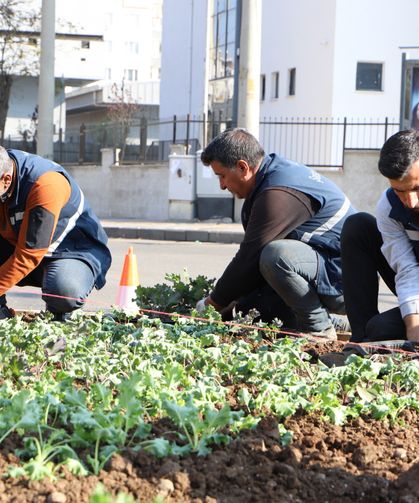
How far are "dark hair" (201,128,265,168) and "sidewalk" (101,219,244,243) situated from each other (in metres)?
12.2

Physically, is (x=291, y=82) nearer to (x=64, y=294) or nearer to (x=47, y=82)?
(x=47, y=82)

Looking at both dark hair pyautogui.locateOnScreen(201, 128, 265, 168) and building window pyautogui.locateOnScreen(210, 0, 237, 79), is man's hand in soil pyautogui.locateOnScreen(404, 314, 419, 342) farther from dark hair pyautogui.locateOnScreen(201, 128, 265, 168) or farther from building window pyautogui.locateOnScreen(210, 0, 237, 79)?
building window pyautogui.locateOnScreen(210, 0, 237, 79)

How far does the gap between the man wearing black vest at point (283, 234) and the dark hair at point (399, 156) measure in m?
1.09

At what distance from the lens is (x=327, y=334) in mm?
5902

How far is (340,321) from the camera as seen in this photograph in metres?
6.45

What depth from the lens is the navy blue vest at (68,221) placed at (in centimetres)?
586

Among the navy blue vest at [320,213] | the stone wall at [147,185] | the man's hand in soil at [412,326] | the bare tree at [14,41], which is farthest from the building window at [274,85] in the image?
the man's hand in soil at [412,326]

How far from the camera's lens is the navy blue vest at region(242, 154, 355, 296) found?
5840 mm

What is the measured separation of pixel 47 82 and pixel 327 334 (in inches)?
679

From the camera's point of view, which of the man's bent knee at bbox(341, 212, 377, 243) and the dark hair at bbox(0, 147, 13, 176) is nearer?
the man's bent knee at bbox(341, 212, 377, 243)

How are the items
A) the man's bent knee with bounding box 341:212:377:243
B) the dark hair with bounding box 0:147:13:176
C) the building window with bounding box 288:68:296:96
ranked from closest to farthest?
the man's bent knee with bounding box 341:212:377:243 < the dark hair with bounding box 0:147:13:176 < the building window with bounding box 288:68:296:96

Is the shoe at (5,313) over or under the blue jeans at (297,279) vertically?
under

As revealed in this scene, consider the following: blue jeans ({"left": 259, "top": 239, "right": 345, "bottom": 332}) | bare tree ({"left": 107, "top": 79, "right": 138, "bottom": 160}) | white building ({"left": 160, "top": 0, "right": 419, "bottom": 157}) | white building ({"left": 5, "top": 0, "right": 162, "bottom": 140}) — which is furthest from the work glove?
bare tree ({"left": 107, "top": 79, "right": 138, "bottom": 160})

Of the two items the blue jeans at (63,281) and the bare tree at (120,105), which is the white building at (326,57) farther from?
the blue jeans at (63,281)
